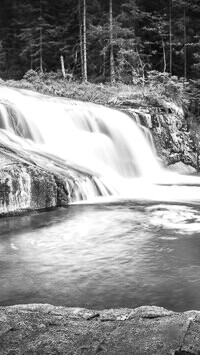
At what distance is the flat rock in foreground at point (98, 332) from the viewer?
172 centimetres

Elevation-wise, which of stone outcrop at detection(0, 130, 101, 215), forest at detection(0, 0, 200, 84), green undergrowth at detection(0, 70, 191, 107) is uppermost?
forest at detection(0, 0, 200, 84)

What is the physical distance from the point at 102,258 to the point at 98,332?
2.60m

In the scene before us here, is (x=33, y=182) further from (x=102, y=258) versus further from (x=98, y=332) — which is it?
(x=98, y=332)

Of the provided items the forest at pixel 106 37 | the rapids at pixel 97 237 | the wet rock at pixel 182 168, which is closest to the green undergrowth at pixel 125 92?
the forest at pixel 106 37

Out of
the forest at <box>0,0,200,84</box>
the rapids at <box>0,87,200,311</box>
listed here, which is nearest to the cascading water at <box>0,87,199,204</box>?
the rapids at <box>0,87,200,311</box>

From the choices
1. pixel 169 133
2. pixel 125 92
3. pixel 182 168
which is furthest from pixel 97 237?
pixel 125 92

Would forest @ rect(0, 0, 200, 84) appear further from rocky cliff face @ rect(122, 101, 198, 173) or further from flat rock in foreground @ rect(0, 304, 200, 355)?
flat rock in foreground @ rect(0, 304, 200, 355)

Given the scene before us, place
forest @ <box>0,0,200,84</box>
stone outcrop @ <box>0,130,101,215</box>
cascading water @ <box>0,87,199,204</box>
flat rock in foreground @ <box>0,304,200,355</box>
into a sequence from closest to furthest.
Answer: flat rock in foreground @ <box>0,304,200,355</box> < stone outcrop @ <box>0,130,101,215</box> < cascading water @ <box>0,87,199,204</box> < forest @ <box>0,0,200,84</box>

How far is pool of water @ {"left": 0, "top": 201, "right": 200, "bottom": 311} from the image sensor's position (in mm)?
3338

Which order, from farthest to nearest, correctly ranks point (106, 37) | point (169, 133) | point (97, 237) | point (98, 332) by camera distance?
point (106, 37) → point (169, 133) → point (97, 237) → point (98, 332)

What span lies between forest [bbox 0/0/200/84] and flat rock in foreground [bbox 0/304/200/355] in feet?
68.0

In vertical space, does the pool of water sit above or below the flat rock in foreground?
below

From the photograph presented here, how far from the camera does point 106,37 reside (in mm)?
23734

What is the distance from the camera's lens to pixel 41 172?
704 centimetres
